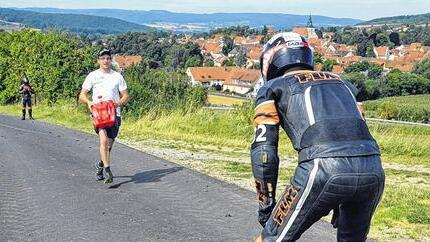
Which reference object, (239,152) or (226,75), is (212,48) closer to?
(226,75)

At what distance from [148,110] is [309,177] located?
1803 centimetres

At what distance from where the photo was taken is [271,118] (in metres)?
3.84

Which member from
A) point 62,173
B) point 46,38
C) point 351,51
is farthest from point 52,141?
point 351,51

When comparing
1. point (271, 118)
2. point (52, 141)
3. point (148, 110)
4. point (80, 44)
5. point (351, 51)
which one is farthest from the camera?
point (351, 51)

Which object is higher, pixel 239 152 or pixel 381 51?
pixel 239 152

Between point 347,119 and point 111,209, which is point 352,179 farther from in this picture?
point 111,209

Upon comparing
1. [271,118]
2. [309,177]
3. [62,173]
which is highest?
[271,118]

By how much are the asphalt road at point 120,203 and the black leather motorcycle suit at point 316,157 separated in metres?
2.43

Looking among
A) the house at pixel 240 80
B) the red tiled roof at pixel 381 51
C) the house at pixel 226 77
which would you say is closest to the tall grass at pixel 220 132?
A: the house at pixel 226 77

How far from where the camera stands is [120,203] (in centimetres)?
757

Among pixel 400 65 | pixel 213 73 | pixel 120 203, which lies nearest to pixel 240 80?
pixel 213 73

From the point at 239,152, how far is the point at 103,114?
620 cm

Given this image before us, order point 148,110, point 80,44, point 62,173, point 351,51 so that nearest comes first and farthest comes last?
point 62,173, point 148,110, point 80,44, point 351,51

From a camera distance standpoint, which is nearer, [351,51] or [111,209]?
[111,209]
